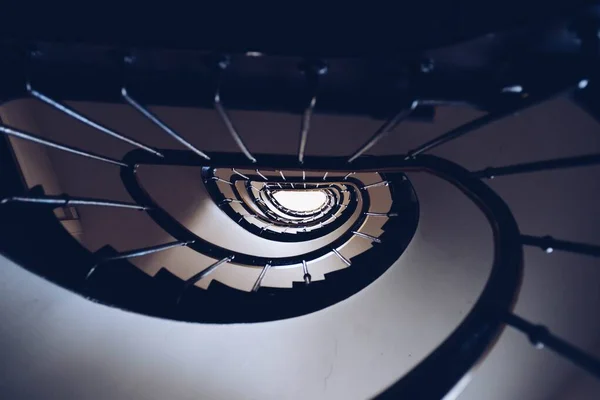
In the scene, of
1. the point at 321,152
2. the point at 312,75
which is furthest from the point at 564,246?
the point at 321,152

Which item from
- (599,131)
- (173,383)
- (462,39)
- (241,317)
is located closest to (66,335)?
(173,383)

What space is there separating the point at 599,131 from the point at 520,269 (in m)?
0.71

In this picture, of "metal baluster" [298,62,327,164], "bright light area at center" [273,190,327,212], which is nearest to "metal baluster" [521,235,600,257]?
"metal baluster" [298,62,327,164]

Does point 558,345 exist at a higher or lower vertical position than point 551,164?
lower

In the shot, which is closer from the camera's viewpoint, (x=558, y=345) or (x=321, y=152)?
(x=558, y=345)

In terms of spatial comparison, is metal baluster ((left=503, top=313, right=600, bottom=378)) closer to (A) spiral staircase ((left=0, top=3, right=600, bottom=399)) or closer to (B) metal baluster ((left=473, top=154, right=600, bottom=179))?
(A) spiral staircase ((left=0, top=3, right=600, bottom=399))

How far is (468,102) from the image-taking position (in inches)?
46.9

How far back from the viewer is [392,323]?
2168 mm

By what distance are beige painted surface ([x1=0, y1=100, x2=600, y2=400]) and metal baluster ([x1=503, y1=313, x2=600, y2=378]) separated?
816mm

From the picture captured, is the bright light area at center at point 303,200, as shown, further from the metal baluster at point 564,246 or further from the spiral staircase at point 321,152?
the metal baluster at point 564,246

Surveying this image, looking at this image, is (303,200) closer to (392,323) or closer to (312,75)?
Result: (392,323)

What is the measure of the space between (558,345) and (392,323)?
4.48ft

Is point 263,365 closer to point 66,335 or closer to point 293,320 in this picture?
point 293,320

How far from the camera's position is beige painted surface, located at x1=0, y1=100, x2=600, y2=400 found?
147cm
